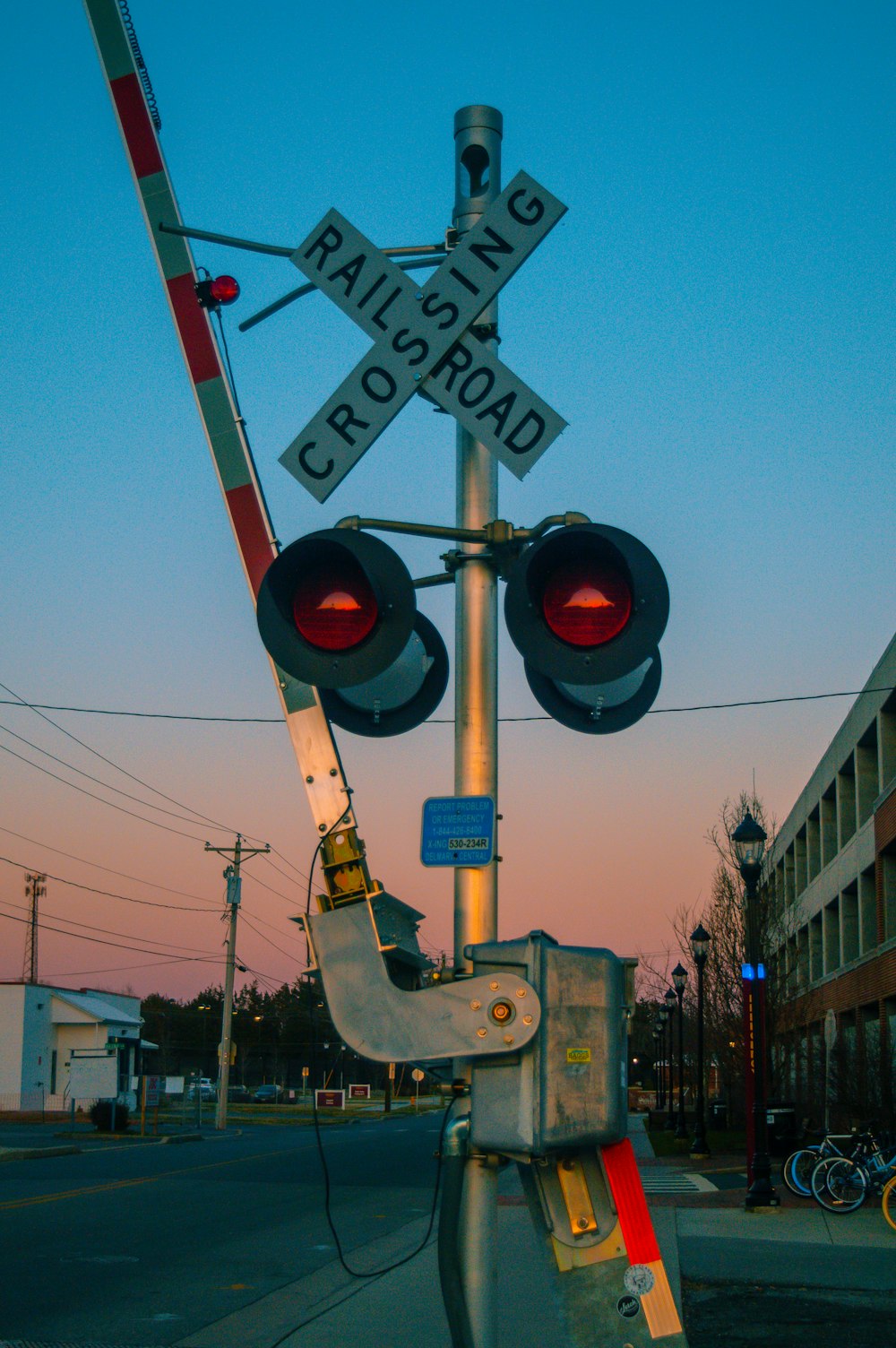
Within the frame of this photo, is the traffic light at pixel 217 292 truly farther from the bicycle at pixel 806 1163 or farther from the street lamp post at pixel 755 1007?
the bicycle at pixel 806 1163

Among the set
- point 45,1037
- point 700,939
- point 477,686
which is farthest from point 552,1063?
point 45,1037

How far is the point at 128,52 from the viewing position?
12.3 feet

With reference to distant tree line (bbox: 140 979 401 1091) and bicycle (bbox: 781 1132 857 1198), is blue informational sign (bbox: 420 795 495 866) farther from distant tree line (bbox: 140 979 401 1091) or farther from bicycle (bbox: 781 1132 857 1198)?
distant tree line (bbox: 140 979 401 1091)

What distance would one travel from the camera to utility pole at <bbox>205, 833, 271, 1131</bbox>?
4519 centimetres

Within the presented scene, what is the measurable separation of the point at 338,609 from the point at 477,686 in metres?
0.42

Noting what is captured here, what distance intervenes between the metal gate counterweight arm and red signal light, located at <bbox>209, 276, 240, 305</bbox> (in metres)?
0.06

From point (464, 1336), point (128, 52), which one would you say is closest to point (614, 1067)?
point (464, 1336)

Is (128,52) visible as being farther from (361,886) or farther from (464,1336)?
(464,1336)

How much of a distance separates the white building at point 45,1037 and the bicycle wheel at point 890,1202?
159 feet

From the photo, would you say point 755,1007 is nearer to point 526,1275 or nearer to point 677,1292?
point 526,1275

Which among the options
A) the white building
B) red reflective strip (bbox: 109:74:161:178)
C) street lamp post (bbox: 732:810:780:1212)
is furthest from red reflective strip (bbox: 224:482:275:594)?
the white building

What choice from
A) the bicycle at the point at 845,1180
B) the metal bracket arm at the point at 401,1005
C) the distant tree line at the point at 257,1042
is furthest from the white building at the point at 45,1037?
the distant tree line at the point at 257,1042

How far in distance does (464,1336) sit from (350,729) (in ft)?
5.54

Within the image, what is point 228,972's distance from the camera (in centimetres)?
4781
